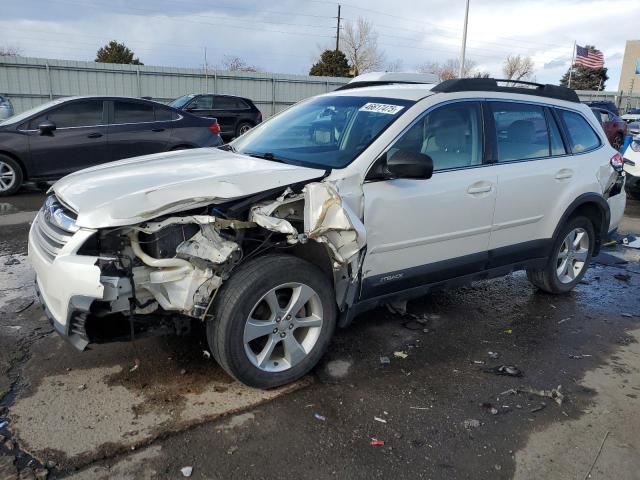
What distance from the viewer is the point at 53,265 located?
2764 millimetres

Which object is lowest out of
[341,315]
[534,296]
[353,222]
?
[534,296]

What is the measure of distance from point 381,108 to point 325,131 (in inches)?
17.7

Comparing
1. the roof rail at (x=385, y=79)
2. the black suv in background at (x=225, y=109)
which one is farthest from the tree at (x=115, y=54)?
the roof rail at (x=385, y=79)

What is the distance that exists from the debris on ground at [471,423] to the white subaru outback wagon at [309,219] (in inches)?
37.2

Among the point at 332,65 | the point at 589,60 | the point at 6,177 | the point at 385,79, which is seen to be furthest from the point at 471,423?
the point at 332,65

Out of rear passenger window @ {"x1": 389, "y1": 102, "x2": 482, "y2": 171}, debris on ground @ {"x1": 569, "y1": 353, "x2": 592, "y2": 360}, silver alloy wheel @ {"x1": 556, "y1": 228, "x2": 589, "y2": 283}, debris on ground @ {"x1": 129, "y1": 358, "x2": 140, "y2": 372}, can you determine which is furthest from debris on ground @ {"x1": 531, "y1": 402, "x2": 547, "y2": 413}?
debris on ground @ {"x1": 129, "y1": 358, "x2": 140, "y2": 372}

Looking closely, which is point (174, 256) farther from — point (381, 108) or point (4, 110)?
point (4, 110)

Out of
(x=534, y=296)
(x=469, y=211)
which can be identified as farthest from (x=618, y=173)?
(x=469, y=211)

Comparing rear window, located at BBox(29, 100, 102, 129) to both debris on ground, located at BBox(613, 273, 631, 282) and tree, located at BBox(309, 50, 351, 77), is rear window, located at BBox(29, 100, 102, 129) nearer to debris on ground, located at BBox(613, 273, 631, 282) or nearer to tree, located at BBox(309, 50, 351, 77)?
debris on ground, located at BBox(613, 273, 631, 282)

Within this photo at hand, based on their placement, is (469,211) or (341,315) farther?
(469,211)

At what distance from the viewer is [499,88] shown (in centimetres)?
421

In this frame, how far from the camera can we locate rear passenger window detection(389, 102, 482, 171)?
12.0 ft

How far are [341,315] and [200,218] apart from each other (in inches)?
46.1

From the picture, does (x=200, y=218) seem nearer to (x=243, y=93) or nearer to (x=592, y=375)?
(x=592, y=375)
